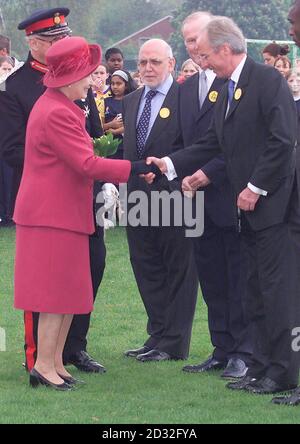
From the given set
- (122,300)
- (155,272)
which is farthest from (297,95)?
(155,272)

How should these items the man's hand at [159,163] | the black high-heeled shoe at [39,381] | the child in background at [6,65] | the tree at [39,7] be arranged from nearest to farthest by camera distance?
1. the black high-heeled shoe at [39,381]
2. the man's hand at [159,163]
3. the child in background at [6,65]
4. the tree at [39,7]

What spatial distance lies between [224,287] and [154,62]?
168cm

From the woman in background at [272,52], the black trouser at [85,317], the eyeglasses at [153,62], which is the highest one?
the woman in background at [272,52]

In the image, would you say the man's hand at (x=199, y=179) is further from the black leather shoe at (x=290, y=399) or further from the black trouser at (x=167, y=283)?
the black leather shoe at (x=290, y=399)

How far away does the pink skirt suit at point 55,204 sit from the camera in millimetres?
7430

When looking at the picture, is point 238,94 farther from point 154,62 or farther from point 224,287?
point 224,287

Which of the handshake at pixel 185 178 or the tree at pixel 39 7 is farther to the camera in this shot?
the tree at pixel 39 7

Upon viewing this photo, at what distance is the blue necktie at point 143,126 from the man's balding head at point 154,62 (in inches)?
4.2

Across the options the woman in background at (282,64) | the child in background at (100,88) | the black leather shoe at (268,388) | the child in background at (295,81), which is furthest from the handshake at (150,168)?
the child in background at (100,88)

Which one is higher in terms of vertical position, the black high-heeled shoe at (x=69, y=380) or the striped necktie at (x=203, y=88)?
the striped necktie at (x=203, y=88)

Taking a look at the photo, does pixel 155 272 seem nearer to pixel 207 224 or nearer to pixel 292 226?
pixel 207 224

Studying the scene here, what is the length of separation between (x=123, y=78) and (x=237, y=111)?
9258 millimetres

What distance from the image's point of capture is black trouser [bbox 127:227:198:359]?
8859mm

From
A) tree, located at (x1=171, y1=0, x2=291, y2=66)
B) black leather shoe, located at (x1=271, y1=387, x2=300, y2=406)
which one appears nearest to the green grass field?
black leather shoe, located at (x1=271, y1=387, x2=300, y2=406)
